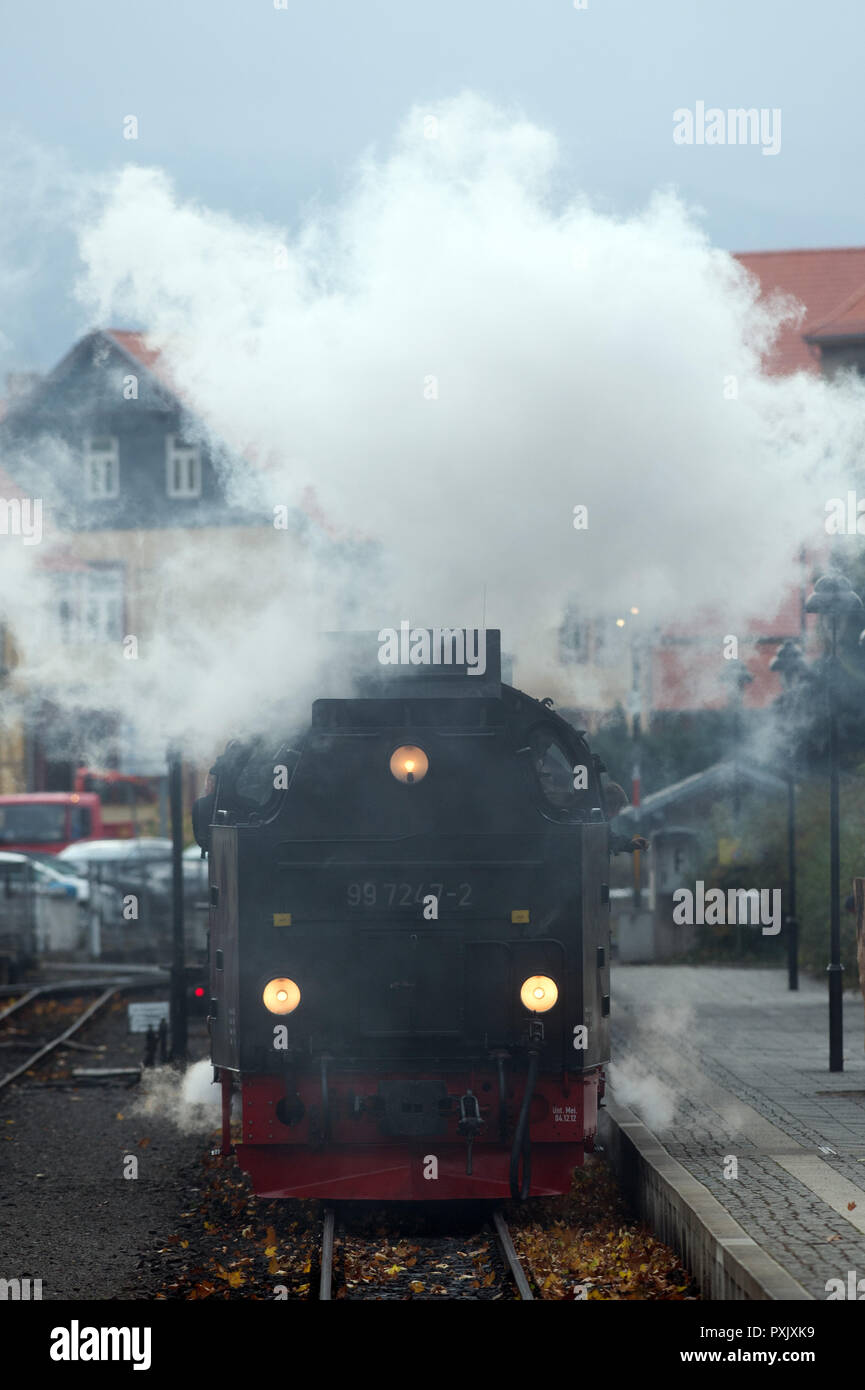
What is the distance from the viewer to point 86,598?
21.7 metres

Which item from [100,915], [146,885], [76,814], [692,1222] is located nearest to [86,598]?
[146,885]

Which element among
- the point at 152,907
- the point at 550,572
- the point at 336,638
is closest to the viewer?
the point at 336,638

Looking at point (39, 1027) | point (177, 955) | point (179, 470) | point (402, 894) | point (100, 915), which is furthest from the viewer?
point (179, 470)

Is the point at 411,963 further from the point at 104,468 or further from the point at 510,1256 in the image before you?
the point at 104,468

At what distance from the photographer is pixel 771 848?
2339cm

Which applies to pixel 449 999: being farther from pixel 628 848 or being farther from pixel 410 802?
pixel 628 848

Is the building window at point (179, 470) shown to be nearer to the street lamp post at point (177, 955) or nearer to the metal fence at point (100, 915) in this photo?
the metal fence at point (100, 915)

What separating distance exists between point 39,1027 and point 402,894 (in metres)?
11.9

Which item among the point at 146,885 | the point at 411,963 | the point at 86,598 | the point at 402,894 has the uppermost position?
the point at 86,598

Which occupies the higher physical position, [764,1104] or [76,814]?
[764,1104]

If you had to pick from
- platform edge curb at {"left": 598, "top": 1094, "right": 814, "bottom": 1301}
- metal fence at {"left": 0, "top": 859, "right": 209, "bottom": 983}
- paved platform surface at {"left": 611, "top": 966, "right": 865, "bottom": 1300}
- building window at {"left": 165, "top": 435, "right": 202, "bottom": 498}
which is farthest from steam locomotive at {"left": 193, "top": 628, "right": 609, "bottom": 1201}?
building window at {"left": 165, "top": 435, "right": 202, "bottom": 498}

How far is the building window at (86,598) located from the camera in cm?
1691
